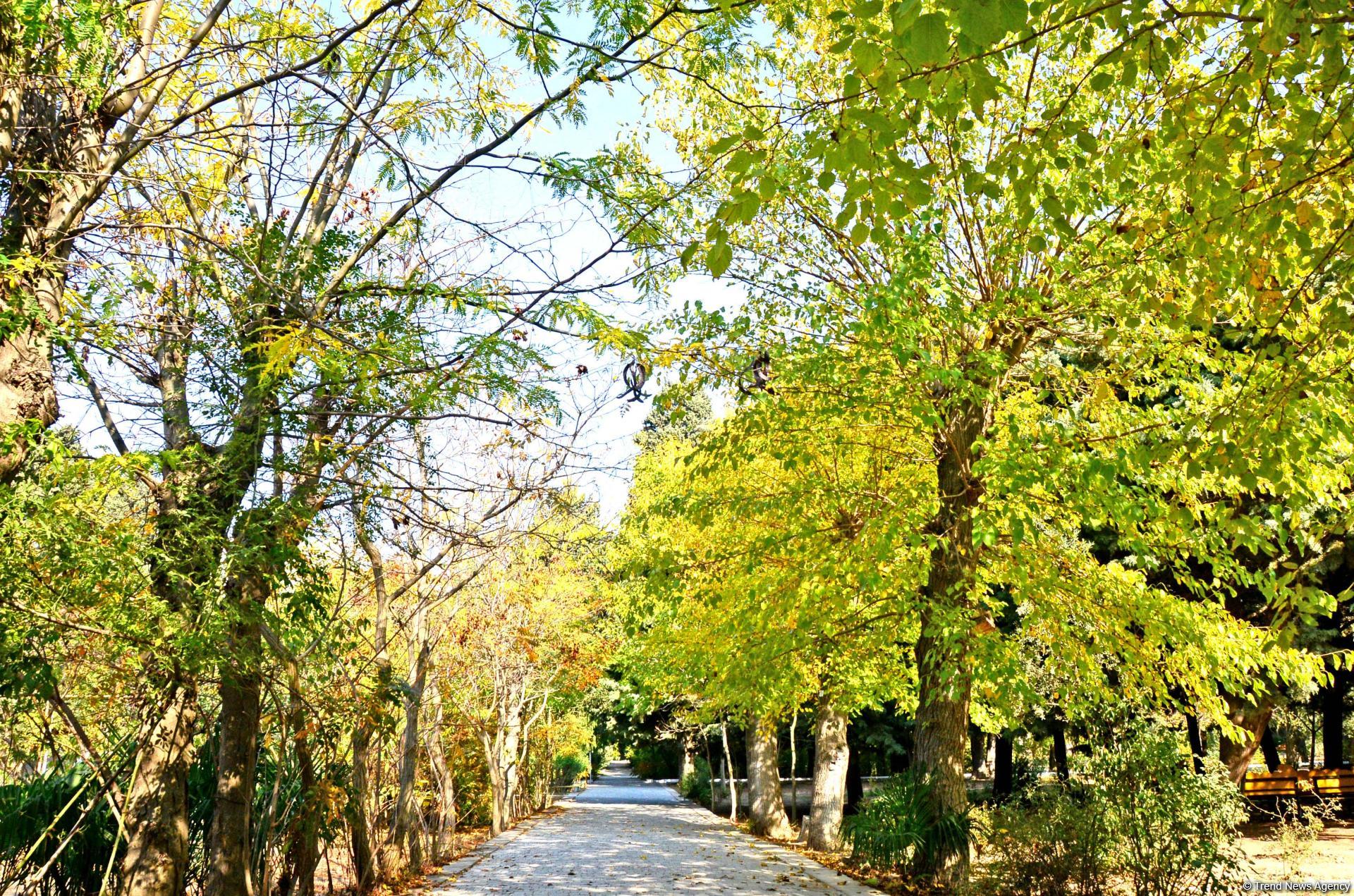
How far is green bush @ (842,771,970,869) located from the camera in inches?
353

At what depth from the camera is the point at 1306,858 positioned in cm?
1141

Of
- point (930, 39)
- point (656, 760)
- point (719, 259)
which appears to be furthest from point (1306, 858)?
point (656, 760)

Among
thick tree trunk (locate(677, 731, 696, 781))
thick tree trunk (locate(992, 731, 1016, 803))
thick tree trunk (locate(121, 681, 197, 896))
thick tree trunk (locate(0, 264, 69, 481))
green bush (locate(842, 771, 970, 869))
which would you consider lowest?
thick tree trunk (locate(677, 731, 696, 781))

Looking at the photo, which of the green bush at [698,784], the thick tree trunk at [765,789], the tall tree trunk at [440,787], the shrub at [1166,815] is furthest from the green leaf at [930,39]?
the green bush at [698,784]

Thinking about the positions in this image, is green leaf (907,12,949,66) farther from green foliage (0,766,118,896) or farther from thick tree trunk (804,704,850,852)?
thick tree trunk (804,704,850,852)

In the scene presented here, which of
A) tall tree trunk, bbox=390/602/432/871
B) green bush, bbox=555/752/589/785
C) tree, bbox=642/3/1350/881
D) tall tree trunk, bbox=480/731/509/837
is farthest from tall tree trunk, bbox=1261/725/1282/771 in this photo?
green bush, bbox=555/752/589/785

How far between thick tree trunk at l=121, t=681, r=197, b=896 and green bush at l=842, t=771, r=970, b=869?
6615 millimetres

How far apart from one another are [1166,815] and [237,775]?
7.25 metres

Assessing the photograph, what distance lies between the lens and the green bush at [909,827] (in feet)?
29.5

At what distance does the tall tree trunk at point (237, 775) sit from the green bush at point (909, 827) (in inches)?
242

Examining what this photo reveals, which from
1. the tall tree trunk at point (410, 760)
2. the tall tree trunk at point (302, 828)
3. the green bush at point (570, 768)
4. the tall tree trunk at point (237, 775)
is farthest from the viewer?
the green bush at point (570, 768)

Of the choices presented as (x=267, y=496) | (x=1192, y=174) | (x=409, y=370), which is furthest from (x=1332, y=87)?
(x=267, y=496)

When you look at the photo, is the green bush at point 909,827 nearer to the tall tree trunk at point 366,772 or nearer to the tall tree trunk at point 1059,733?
the tall tree trunk at point 366,772

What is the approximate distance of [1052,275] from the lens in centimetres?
906
